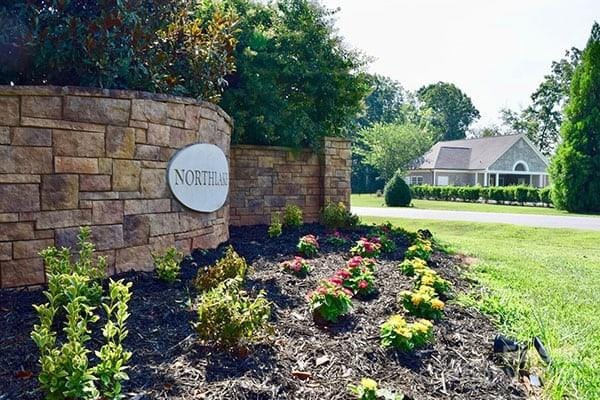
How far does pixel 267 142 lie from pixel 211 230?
10.8ft

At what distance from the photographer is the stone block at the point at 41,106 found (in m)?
3.10

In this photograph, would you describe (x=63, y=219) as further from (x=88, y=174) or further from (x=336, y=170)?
(x=336, y=170)

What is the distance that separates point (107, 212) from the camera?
3.47m

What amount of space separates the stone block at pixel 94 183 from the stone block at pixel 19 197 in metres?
0.30

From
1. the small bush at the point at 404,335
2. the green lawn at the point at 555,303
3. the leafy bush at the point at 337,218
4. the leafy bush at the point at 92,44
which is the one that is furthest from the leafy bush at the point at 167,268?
the leafy bush at the point at 337,218

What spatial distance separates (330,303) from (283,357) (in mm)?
592

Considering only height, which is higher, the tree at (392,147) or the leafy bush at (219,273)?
the tree at (392,147)

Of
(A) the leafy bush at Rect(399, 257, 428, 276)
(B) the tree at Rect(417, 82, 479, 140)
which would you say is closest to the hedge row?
(A) the leafy bush at Rect(399, 257, 428, 276)

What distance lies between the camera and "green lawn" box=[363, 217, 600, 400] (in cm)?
Answer: 234

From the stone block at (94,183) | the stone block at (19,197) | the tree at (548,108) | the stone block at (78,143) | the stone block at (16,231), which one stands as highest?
the tree at (548,108)

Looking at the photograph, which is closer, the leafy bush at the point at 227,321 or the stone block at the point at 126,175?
the leafy bush at the point at 227,321

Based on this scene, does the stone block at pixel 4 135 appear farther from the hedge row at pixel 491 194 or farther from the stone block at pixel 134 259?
the hedge row at pixel 491 194

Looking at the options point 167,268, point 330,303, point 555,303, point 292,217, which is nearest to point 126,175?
point 167,268

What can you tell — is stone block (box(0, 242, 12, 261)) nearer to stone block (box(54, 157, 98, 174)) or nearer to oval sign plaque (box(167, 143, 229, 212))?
stone block (box(54, 157, 98, 174))
